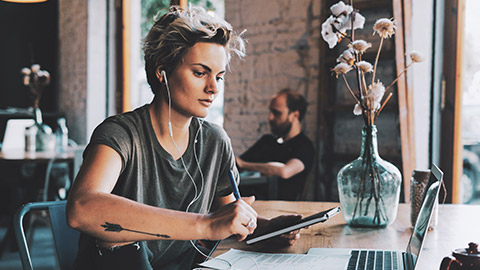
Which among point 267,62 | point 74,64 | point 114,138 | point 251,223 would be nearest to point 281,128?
point 267,62

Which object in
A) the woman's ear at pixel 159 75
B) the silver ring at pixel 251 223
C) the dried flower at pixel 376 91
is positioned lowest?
the silver ring at pixel 251 223

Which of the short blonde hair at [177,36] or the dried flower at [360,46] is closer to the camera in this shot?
the short blonde hair at [177,36]

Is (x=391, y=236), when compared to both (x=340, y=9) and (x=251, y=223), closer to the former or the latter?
(x=251, y=223)

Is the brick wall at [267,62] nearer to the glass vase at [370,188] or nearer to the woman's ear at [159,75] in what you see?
the glass vase at [370,188]

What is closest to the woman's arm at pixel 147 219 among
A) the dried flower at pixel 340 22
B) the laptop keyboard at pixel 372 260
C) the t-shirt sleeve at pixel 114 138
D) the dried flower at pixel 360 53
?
the t-shirt sleeve at pixel 114 138

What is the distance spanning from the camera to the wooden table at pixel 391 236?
1323 mm

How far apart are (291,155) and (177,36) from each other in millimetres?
2079

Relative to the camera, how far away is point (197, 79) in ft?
4.76

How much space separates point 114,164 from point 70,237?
478 mm

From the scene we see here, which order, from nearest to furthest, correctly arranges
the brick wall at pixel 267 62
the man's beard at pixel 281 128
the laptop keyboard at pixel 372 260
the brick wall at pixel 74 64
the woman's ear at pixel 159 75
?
the laptop keyboard at pixel 372 260
the woman's ear at pixel 159 75
the man's beard at pixel 281 128
the brick wall at pixel 267 62
the brick wall at pixel 74 64

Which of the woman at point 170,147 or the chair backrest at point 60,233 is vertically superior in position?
the woman at point 170,147

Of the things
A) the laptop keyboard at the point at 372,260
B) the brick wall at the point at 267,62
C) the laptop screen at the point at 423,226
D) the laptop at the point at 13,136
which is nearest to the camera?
the laptop screen at the point at 423,226

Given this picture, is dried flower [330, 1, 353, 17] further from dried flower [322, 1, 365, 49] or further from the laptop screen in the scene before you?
the laptop screen

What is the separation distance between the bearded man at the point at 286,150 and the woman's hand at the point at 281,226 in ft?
5.76
